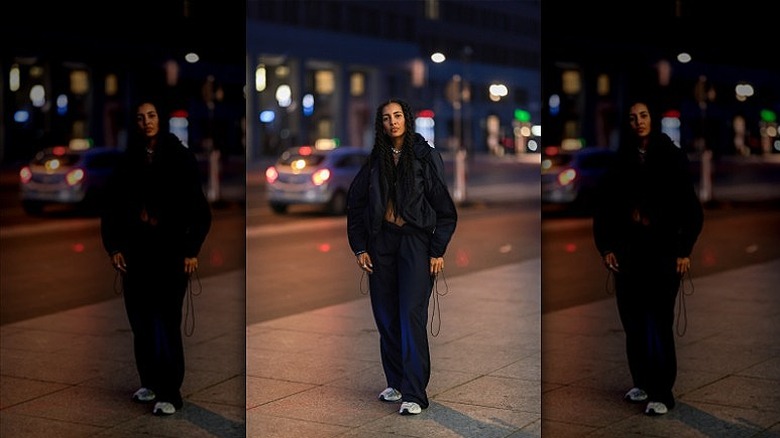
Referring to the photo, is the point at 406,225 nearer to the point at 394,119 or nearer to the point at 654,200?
the point at 394,119

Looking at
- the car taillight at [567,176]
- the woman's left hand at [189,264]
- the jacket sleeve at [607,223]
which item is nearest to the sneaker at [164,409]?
the woman's left hand at [189,264]

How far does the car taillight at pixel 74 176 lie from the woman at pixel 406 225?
798 inches

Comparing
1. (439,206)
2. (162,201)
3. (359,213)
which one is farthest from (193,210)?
(439,206)

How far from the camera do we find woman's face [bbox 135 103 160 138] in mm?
6449

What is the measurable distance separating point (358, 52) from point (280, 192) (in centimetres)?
5343

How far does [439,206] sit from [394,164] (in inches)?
13.3

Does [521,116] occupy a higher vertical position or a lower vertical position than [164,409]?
higher

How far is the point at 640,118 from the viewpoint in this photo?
6414mm

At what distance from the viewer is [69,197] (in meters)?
26.3

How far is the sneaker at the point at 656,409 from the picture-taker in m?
6.71

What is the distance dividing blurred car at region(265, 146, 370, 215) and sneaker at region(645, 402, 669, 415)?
19.8 meters

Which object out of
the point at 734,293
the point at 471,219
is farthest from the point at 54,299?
the point at 471,219

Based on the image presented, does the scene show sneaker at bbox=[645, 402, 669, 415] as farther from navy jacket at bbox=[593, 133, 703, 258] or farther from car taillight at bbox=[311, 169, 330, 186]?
car taillight at bbox=[311, 169, 330, 186]

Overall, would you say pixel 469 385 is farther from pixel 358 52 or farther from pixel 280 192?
pixel 358 52
